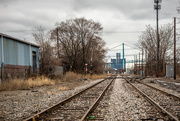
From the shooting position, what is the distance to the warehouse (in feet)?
60.0

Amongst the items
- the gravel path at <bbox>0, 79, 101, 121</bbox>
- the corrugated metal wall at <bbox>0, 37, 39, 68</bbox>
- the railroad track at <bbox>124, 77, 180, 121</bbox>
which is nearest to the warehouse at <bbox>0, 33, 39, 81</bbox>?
the corrugated metal wall at <bbox>0, 37, 39, 68</bbox>

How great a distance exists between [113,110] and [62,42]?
35.0 meters

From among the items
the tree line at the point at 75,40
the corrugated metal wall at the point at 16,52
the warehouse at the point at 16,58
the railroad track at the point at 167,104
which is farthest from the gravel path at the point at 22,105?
the tree line at the point at 75,40

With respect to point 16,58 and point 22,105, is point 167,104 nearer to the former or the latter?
point 22,105

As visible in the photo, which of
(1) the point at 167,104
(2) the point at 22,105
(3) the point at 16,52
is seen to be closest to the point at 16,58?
(3) the point at 16,52

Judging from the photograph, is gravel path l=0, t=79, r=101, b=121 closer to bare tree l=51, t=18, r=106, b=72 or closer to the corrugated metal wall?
the corrugated metal wall

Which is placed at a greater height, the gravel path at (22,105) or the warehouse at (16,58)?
the warehouse at (16,58)

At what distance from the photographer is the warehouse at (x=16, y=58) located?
1828 centimetres

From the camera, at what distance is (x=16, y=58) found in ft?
68.7

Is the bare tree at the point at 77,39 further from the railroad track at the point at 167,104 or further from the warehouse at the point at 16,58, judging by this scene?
the railroad track at the point at 167,104

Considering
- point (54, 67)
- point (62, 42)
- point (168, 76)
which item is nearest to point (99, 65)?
point (62, 42)

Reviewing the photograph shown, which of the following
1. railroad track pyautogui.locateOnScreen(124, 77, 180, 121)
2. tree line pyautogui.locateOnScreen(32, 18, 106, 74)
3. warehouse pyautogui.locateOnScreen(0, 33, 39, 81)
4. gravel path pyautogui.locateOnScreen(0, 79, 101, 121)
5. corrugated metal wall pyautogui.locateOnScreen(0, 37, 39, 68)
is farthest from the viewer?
tree line pyautogui.locateOnScreen(32, 18, 106, 74)

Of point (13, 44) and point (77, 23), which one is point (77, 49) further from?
point (13, 44)

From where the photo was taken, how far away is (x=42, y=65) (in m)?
26.8
